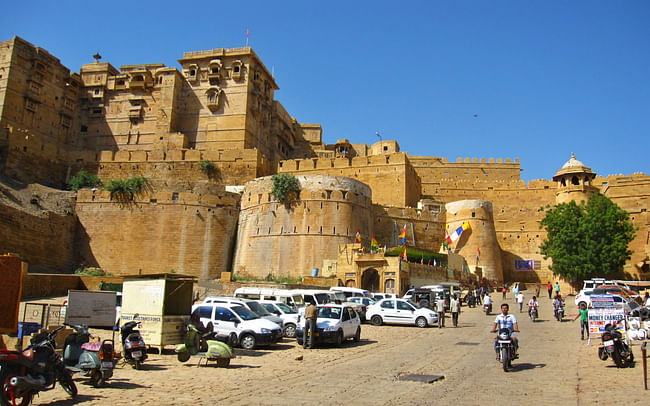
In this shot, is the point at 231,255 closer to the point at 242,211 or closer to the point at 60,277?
the point at 242,211

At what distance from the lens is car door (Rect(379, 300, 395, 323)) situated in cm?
1725

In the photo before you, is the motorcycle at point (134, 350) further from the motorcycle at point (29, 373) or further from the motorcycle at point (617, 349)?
the motorcycle at point (617, 349)

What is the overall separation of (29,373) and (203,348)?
4.65 metres

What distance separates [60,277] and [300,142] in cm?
3403

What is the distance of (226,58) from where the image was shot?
147 ft

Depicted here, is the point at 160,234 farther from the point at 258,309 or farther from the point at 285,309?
the point at 258,309

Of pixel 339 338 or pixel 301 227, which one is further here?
pixel 301 227

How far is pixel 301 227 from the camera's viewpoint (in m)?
30.7

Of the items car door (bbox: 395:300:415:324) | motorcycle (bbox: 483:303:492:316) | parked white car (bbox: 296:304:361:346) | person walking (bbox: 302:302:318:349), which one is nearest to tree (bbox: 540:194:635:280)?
motorcycle (bbox: 483:303:492:316)

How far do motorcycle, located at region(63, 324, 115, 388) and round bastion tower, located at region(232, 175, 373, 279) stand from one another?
2176 cm

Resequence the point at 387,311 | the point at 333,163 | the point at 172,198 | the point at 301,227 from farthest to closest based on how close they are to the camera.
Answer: the point at 333,163
the point at 172,198
the point at 301,227
the point at 387,311

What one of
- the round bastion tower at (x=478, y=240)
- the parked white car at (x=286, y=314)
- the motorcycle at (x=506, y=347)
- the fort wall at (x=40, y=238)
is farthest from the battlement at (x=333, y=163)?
the motorcycle at (x=506, y=347)

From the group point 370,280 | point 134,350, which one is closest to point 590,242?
point 370,280

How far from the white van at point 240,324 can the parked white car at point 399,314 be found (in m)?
5.60
